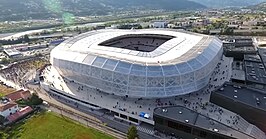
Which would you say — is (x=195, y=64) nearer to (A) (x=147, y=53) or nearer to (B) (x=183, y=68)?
(B) (x=183, y=68)

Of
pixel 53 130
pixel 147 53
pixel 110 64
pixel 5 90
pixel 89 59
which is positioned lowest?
pixel 53 130

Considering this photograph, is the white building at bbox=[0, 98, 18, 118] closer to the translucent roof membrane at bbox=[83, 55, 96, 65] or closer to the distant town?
the distant town

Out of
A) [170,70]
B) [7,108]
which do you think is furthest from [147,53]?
[7,108]

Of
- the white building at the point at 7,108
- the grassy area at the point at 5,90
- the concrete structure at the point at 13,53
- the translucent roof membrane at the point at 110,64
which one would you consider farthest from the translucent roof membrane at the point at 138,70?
the concrete structure at the point at 13,53

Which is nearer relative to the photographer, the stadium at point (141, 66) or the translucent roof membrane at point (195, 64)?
the stadium at point (141, 66)

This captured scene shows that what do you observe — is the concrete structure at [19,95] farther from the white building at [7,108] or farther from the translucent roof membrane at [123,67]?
the translucent roof membrane at [123,67]

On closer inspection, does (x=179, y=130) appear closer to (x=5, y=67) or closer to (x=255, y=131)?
(x=255, y=131)
